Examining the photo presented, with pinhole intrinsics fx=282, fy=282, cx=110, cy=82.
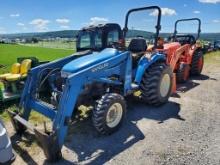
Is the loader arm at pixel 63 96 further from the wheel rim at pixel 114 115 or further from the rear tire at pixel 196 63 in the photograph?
the rear tire at pixel 196 63

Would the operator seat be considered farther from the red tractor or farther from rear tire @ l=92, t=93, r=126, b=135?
rear tire @ l=92, t=93, r=126, b=135

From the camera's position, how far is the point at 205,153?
4633 millimetres

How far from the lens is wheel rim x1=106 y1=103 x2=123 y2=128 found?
5.18 meters

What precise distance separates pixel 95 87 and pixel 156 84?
1664mm

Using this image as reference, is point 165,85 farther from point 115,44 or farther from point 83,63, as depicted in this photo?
point 83,63

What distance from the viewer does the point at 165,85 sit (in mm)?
7043

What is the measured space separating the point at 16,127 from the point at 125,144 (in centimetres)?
214

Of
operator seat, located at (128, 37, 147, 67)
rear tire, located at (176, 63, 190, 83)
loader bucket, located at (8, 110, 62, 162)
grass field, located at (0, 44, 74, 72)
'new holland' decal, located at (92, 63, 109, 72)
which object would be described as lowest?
grass field, located at (0, 44, 74, 72)

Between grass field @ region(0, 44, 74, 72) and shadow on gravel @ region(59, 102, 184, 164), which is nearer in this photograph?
shadow on gravel @ region(59, 102, 184, 164)

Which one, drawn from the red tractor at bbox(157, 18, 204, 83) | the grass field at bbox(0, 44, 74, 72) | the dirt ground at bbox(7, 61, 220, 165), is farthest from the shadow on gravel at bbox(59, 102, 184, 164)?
the grass field at bbox(0, 44, 74, 72)

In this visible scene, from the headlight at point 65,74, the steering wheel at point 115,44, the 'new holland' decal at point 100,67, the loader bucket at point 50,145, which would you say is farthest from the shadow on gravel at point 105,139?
the steering wheel at point 115,44

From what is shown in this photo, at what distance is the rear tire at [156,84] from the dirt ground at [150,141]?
252 mm

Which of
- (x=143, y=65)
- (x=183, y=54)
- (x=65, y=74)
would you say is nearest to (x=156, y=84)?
(x=143, y=65)

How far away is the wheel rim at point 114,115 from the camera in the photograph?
518 cm
